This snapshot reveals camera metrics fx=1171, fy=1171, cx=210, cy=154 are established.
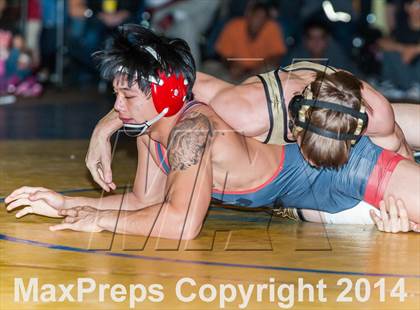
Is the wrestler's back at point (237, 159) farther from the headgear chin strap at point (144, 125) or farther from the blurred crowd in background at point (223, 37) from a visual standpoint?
the blurred crowd in background at point (223, 37)

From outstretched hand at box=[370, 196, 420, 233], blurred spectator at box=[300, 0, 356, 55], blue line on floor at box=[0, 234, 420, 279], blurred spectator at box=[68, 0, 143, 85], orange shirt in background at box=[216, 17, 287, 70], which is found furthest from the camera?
blurred spectator at box=[300, 0, 356, 55]

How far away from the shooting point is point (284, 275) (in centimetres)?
416

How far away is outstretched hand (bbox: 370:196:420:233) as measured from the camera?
4.94 metres

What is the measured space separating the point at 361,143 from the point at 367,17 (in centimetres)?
994

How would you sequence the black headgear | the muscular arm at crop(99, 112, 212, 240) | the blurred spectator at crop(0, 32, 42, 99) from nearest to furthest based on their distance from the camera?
the muscular arm at crop(99, 112, 212, 240) < the black headgear < the blurred spectator at crop(0, 32, 42, 99)

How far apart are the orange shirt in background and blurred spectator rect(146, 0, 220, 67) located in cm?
41

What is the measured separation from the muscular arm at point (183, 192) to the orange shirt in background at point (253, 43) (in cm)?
860

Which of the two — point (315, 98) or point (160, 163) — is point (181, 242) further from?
point (315, 98)

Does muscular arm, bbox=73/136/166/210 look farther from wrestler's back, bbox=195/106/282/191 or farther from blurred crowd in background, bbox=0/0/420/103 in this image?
blurred crowd in background, bbox=0/0/420/103

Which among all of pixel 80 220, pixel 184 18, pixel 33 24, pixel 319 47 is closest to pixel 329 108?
pixel 80 220

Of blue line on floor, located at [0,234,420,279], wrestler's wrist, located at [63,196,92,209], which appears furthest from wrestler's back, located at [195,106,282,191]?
wrestler's wrist, located at [63,196,92,209]

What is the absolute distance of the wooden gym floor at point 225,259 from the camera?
383 centimetres

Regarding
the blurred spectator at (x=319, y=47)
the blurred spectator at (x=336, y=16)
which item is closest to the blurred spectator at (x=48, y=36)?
the blurred spectator at (x=319, y=47)

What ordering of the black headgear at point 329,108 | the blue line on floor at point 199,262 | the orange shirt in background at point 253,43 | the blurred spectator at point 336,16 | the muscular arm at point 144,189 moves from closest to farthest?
1. the blue line on floor at point 199,262
2. the black headgear at point 329,108
3. the muscular arm at point 144,189
4. the orange shirt in background at point 253,43
5. the blurred spectator at point 336,16
